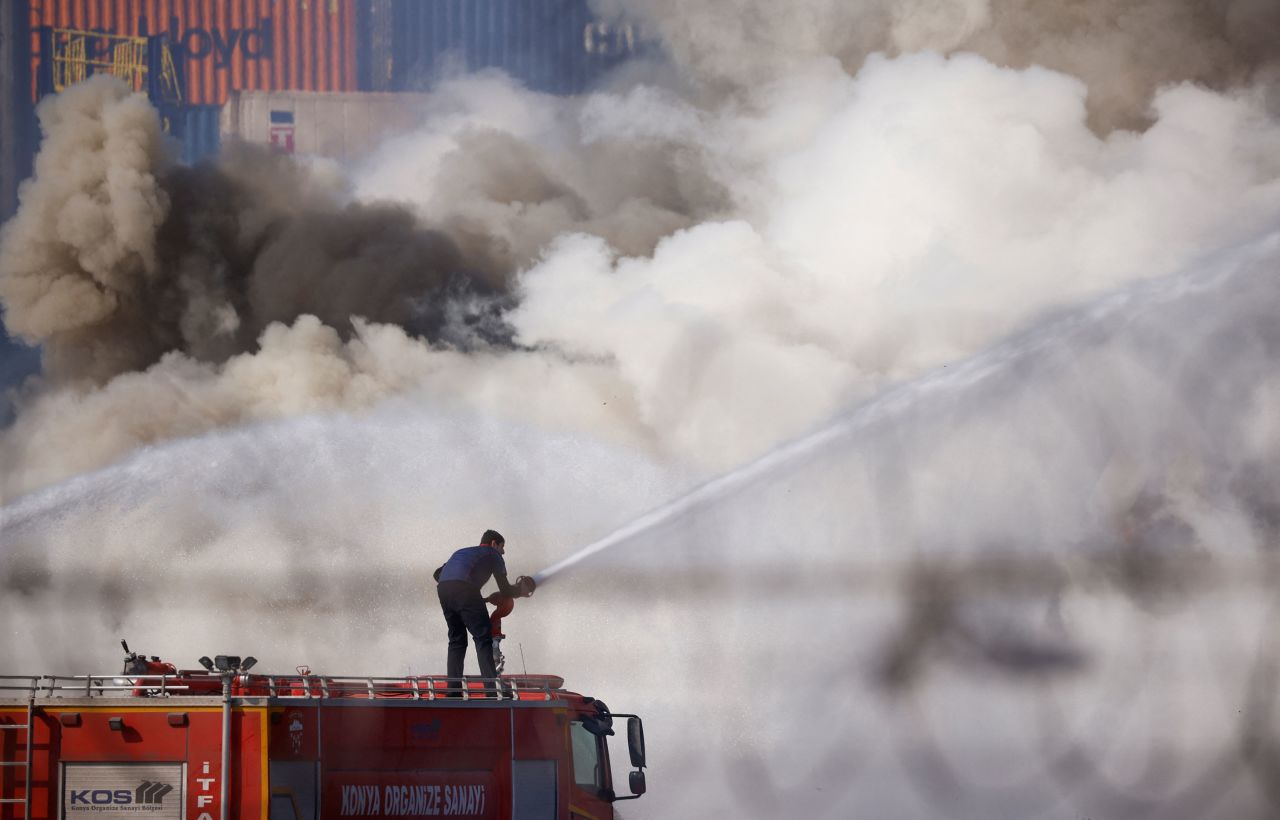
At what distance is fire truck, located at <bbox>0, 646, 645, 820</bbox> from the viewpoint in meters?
9.77

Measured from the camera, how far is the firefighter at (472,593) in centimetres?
1184

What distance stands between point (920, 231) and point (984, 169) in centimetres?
178

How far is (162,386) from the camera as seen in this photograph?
31312 millimetres

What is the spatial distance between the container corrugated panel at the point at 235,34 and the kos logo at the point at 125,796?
106 ft

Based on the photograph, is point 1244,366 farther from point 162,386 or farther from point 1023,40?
point 162,386

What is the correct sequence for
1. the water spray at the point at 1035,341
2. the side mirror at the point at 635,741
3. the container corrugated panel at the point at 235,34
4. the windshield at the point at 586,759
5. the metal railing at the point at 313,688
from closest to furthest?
the metal railing at the point at 313,688 → the windshield at the point at 586,759 → the side mirror at the point at 635,741 → the water spray at the point at 1035,341 → the container corrugated panel at the point at 235,34

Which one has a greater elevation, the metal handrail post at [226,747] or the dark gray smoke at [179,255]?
the dark gray smoke at [179,255]

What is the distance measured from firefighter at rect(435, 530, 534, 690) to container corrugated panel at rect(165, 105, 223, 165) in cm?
3168

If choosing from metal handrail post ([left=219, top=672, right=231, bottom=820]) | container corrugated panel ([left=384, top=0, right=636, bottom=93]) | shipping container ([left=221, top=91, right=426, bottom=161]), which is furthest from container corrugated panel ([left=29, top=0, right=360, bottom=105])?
metal handrail post ([left=219, top=672, right=231, bottom=820])

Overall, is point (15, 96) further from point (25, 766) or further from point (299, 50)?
point (25, 766)

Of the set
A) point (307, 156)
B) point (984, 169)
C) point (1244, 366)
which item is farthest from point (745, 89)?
point (1244, 366)

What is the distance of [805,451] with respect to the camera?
2425cm

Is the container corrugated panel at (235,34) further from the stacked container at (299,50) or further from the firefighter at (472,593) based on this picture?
the firefighter at (472,593)

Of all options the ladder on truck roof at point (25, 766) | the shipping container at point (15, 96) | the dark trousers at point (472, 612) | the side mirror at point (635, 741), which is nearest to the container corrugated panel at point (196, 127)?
the shipping container at point (15, 96)
